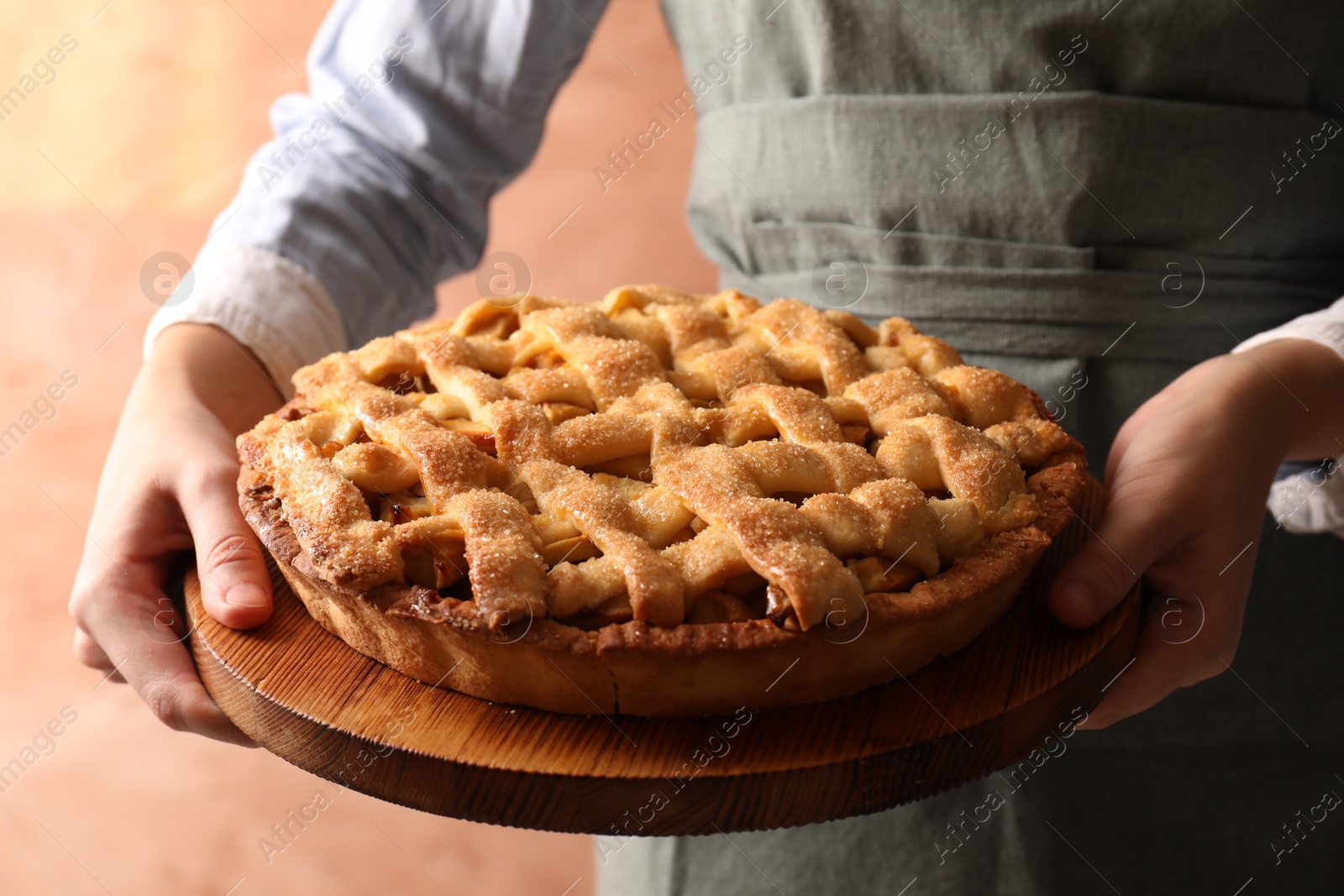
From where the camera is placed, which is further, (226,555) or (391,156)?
(391,156)

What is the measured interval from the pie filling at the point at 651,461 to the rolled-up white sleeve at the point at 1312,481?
300mm

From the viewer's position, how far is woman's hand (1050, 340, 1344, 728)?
33.4 inches

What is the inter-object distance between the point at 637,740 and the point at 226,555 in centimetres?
36

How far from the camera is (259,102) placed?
2324 millimetres

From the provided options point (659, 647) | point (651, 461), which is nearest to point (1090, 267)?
point (651, 461)

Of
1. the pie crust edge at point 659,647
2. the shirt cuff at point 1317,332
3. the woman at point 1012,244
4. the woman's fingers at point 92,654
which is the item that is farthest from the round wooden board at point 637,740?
the shirt cuff at point 1317,332

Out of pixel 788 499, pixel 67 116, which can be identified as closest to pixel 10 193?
pixel 67 116

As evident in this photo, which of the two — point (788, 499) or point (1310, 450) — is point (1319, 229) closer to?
point (1310, 450)

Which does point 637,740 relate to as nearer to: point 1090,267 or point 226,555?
point 226,555

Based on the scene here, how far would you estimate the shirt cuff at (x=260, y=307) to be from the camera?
3.53 feet

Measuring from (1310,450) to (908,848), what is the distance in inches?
23.7

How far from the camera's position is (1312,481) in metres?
1.10

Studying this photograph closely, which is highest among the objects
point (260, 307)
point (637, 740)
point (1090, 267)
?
point (260, 307)

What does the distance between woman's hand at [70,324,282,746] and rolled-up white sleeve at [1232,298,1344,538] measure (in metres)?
0.96
